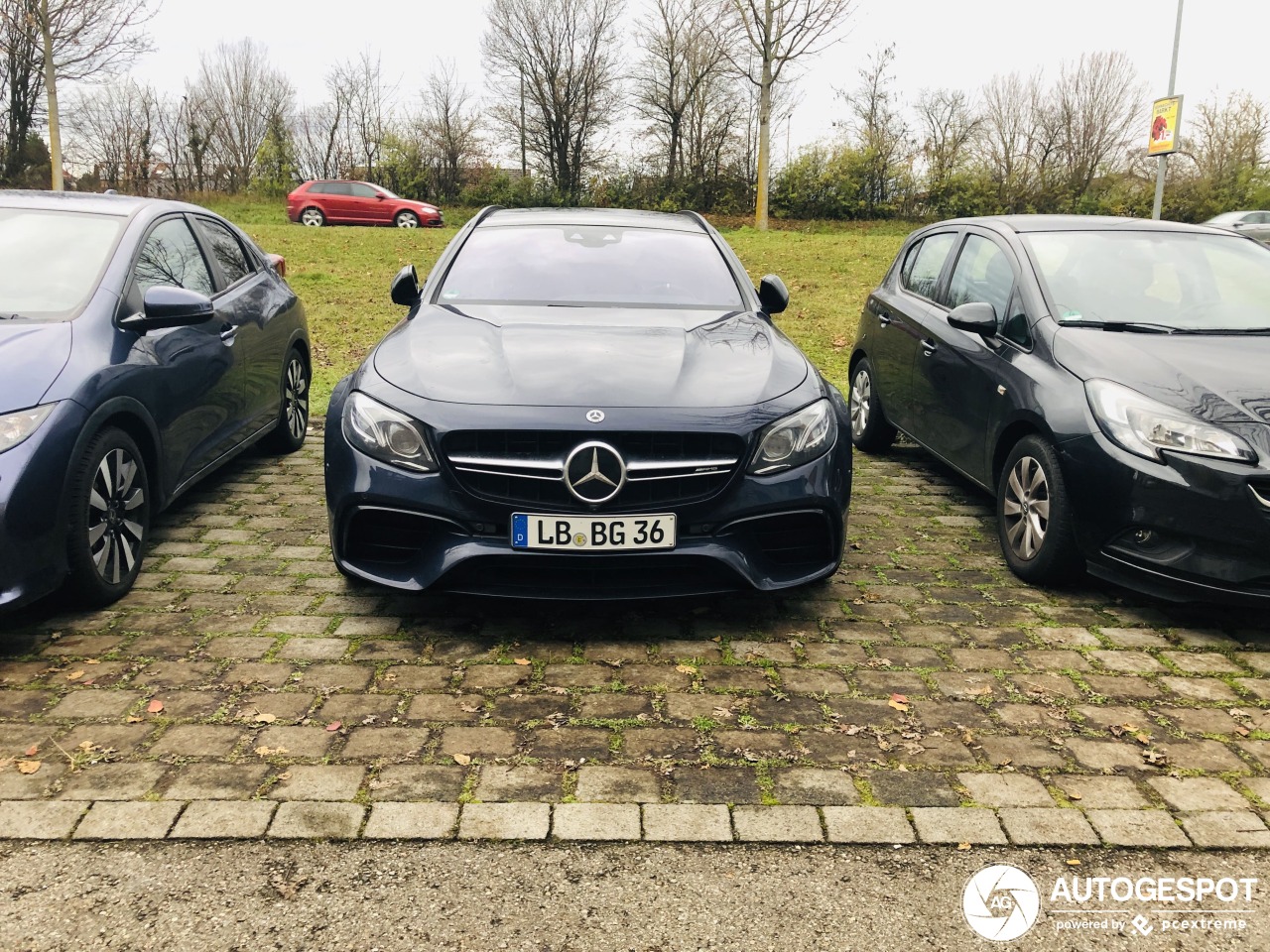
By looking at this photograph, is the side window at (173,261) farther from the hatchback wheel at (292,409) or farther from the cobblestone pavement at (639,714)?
the cobblestone pavement at (639,714)

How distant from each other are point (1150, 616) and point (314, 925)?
3.47m

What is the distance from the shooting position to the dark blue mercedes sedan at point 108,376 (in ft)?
12.1

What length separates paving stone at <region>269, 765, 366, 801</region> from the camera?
2.82 metres

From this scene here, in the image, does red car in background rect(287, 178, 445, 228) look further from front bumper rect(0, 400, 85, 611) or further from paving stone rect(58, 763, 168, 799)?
paving stone rect(58, 763, 168, 799)

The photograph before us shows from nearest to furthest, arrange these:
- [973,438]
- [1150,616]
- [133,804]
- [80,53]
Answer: [133,804]
[1150,616]
[973,438]
[80,53]

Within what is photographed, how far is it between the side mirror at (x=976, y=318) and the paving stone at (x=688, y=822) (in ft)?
10.5

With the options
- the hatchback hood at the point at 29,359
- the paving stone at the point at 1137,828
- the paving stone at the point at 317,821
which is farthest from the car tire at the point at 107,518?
the paving stone at the point at 1137,828

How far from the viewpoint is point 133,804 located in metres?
2.76

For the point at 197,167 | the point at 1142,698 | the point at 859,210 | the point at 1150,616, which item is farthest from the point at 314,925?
the point at 197,167

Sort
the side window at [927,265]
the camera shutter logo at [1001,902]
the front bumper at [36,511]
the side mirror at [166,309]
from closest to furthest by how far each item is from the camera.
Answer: the camera shutter logo at [1001,902], the front bumper at [36,511], the side mirror at [166,309], the side window at [927,265]

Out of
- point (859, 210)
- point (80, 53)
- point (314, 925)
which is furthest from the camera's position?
point (859, 210)

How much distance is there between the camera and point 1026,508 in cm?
466

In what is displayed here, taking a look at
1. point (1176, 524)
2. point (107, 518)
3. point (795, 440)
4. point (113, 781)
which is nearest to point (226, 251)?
point (107, 518)

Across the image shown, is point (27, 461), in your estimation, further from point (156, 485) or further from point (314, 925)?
point (314, 925)
